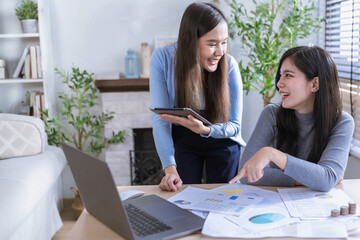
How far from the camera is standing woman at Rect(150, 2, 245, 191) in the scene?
1908 millimetres

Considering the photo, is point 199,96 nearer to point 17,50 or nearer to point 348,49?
point 348,49

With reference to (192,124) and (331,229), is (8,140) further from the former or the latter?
(331,229)

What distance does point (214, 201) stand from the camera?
1.39 metres

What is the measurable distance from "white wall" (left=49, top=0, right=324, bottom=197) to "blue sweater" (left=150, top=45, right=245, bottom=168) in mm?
1576

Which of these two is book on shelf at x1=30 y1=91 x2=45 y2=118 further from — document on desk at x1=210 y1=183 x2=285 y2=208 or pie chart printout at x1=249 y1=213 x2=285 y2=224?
pie chart printout at x1=249 y1=213 x2=285 y2=224

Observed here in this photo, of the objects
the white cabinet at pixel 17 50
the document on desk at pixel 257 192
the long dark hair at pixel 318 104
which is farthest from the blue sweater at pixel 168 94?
the white cabinet at pixel 17 50

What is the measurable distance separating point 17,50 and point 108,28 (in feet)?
2.46

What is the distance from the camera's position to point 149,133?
386 cm

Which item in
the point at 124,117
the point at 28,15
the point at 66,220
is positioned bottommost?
the point at 66,220

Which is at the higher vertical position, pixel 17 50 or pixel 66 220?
pixel 17 50

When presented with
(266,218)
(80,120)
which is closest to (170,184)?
(266,218)

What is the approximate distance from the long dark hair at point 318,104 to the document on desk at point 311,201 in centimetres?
27

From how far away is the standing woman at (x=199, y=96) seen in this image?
1.91m

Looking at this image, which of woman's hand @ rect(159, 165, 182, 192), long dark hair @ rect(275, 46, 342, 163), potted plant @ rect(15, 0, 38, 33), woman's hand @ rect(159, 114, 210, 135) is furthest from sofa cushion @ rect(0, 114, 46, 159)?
long dark hair @ rect(275, 46, 342, 163)
